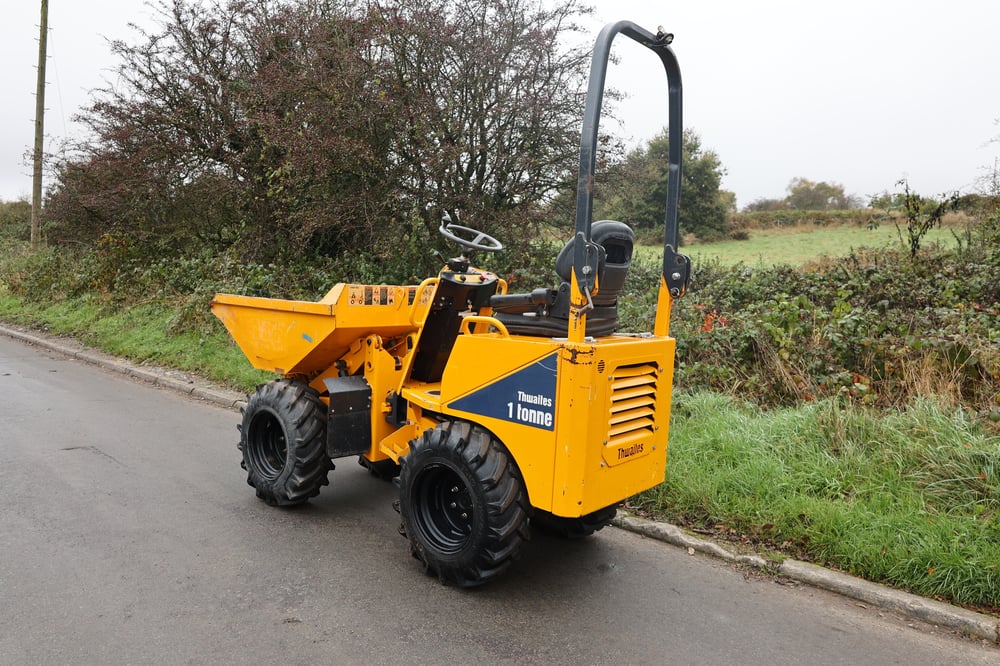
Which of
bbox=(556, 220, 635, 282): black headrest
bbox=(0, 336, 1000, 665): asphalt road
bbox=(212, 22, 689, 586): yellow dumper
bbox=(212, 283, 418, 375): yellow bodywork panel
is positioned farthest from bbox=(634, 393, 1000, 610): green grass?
bbox=(212, 283, 418, 375): yellow bodywork panel

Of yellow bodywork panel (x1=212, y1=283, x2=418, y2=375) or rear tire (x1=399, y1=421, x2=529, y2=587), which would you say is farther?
yellow bodywork panel (x1=212, y1=283, x2=418, y2=375)

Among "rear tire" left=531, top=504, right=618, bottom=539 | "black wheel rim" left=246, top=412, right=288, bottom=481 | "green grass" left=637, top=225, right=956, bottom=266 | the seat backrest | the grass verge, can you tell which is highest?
"green grass" left=637, top=225, right=956, bottom=266

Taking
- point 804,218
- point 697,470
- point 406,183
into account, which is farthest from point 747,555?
point 804,218

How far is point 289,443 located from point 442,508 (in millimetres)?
1250

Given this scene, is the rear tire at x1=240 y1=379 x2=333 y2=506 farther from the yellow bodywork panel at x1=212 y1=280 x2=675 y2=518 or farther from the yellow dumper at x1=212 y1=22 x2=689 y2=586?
the yellow bodywork panel at x1=212 y1=280 x2=675 y2=518

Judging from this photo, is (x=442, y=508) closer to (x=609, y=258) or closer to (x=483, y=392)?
(x=483, y=392)

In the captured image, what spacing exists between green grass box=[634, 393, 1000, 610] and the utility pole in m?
20.2

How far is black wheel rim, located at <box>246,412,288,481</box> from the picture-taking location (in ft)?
15.6

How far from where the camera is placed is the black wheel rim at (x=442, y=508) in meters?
3.63

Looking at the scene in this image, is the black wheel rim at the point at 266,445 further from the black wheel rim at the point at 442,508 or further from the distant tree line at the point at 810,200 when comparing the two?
the distant tree line at the point at 810,200

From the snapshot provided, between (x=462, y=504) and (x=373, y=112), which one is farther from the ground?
(x=373, y=112)

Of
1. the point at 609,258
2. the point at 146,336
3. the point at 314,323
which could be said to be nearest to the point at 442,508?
the point at 314,323

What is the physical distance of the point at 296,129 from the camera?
10055 millimetres

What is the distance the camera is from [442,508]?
12.3ft
